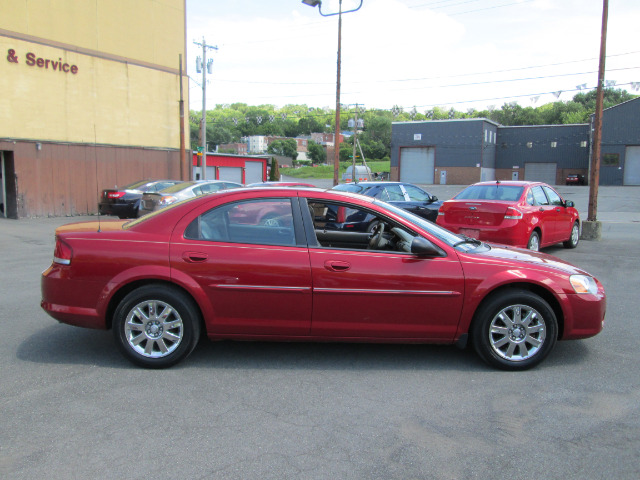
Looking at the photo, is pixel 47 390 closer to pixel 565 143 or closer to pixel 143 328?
pixel 143 328

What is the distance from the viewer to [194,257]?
4.36 meters

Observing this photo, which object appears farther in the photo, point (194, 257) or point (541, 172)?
point (541, 172)

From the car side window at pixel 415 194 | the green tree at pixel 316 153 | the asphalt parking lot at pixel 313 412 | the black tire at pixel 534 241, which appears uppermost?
the green tree at pixel 316 153

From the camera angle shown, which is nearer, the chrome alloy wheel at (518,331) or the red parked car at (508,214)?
the chrome alloy wheel at (518,331)

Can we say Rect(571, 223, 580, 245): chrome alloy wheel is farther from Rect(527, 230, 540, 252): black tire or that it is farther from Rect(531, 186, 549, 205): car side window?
Rect(527, 230, 540, 252): black tire

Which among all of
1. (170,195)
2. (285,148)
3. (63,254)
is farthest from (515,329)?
(285,148)

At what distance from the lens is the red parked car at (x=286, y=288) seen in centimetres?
434

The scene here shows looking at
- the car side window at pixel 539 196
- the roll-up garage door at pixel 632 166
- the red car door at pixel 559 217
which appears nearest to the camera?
the car side window at pixel 539 196

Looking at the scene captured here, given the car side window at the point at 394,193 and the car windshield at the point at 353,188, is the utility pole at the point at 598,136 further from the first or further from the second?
the car windshield at the point at 353,188

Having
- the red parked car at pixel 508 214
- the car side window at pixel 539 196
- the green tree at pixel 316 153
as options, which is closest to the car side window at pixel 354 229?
the red parked car at pixel 508 214

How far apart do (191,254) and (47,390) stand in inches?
58.3

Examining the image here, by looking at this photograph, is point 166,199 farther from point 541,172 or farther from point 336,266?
point 541,172

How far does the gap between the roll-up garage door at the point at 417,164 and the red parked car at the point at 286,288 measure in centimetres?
6048

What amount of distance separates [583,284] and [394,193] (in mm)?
8763
